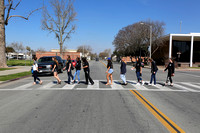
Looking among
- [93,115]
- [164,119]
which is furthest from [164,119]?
[93,115]

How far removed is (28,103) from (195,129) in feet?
17.5

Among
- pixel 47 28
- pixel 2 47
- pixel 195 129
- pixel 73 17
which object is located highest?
pixel 73 17

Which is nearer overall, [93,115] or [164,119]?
[164,119]

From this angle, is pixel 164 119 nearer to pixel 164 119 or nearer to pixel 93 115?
pixel 164 119

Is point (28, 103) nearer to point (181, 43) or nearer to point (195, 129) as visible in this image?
point (195, 129)

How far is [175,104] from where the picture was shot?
6035 millimetres

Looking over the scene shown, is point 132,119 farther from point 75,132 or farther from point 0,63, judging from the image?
point 0,63

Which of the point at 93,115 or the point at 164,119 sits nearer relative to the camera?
the point at 164,119

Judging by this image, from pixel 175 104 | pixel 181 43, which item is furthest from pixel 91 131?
pixel 181 43

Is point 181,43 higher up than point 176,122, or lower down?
higher up

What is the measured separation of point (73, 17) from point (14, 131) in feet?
123

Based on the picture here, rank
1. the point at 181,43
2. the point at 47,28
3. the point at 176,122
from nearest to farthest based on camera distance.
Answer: the point at 176,122
the point at 47,28
the point at 181,43

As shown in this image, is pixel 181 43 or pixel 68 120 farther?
pixel 181 43

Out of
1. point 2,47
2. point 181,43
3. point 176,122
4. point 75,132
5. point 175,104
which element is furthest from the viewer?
point 181,43
